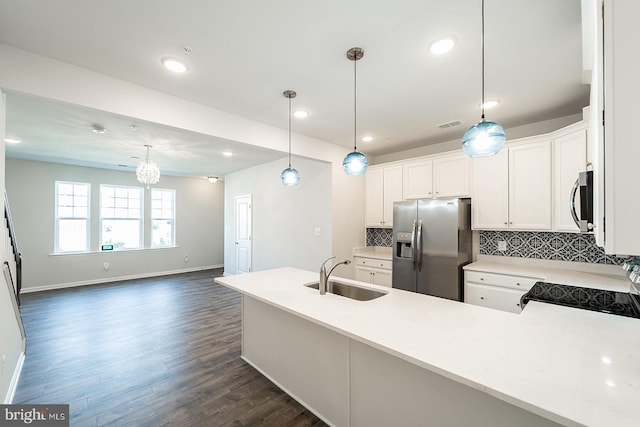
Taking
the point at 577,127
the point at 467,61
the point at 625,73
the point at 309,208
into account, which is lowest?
the point at 309,208

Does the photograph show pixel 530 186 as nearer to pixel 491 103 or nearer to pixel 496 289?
pixel 491 103

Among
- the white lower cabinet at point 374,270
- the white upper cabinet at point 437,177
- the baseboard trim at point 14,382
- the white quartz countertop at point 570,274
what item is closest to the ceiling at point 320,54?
the white upper cabinet at point 437,177

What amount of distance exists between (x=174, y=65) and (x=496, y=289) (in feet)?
12.8

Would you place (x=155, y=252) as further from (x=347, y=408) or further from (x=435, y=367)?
(x=435, y=367)

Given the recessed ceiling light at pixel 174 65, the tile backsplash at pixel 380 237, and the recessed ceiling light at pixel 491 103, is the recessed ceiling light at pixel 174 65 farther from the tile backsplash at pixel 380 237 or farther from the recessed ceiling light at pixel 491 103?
the tile backsplash at pixel 380 237

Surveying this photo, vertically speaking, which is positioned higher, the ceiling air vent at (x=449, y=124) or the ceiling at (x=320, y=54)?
the ceiling at (x=320, y=54)

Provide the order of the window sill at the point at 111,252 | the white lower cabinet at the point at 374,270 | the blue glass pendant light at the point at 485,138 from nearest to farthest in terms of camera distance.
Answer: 1. the blue glass pendant light at the point at 485,138
2. the white lower cabinet at the point at 374,270
3. the window sill at the point at 111,252

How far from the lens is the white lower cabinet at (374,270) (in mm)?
4062

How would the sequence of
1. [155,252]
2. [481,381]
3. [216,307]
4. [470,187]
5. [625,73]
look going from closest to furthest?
1. [625,73]
2. [481,381]
3. [470,187]
4. [216,307]
5. [155,252]

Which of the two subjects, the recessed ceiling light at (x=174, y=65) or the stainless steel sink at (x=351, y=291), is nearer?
the recessed ceiling light at (x=174, y=65)

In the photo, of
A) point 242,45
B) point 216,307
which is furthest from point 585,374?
point 216,307

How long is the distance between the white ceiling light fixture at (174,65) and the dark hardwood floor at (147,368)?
276 cm

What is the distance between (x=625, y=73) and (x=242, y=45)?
2068mm

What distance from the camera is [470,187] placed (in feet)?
11.5
